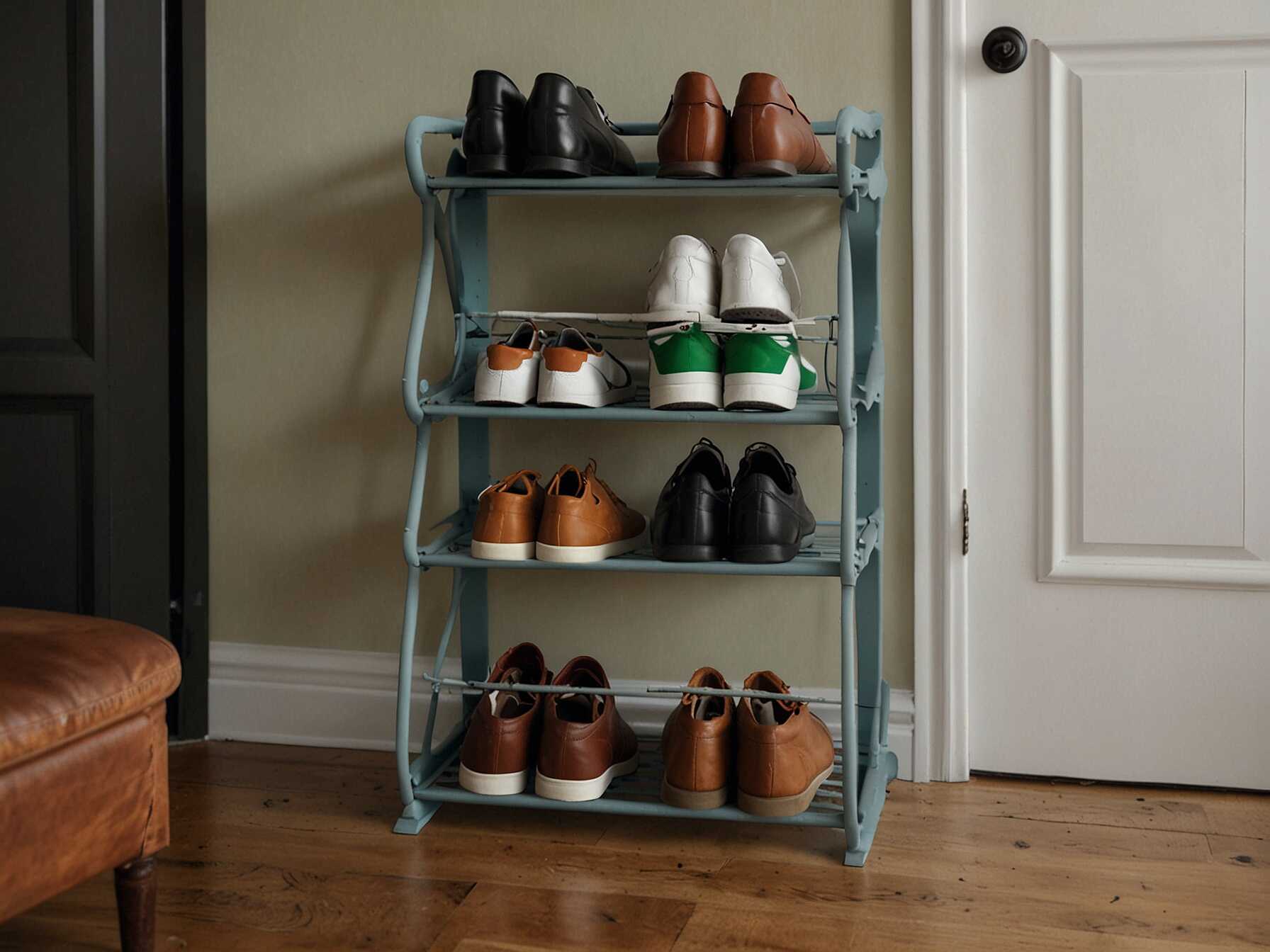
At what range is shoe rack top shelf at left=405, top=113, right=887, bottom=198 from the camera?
171cm

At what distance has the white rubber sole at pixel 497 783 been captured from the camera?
1.81 m

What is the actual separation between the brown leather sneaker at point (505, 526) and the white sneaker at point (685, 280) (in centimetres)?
35

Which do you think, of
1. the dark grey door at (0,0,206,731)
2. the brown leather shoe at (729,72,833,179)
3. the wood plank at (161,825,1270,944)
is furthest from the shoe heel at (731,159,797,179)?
the dark grey door at (0,0,206,731)

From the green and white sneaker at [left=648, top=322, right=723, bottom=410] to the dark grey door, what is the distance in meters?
1.01

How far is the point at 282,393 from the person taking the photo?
227cm

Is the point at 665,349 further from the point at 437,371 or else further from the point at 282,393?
the point at 282,393

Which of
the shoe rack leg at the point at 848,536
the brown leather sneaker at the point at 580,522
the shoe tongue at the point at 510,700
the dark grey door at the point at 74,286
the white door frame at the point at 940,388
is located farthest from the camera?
the dark grey door at the point at 74,286

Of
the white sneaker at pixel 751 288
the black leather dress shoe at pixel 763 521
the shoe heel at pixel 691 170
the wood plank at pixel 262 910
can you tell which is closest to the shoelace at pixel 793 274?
the white sneaker at pixel 751 288

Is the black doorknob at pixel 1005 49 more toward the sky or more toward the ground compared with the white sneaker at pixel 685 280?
more toward the sky

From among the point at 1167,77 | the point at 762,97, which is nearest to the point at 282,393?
the point at 762,97

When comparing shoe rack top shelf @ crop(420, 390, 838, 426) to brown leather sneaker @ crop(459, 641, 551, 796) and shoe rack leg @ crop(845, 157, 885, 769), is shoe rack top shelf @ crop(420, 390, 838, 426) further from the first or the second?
brown leather sneaker @ crop(459, 641, 551, 796)

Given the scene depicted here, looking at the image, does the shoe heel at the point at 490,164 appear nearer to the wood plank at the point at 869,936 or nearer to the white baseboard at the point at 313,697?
the white baseboard at the point at 313,697

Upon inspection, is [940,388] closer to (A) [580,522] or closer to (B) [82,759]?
(A) [580,522]

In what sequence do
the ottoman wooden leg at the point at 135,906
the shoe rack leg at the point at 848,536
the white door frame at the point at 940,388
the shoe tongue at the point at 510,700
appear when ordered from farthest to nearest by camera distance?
the white door frame at the point at 940,388, the shoe tongue at the point at 510,700, the shoe rack leg at the point at 848,536, the ottoman wooden leg at the point at 135,906
